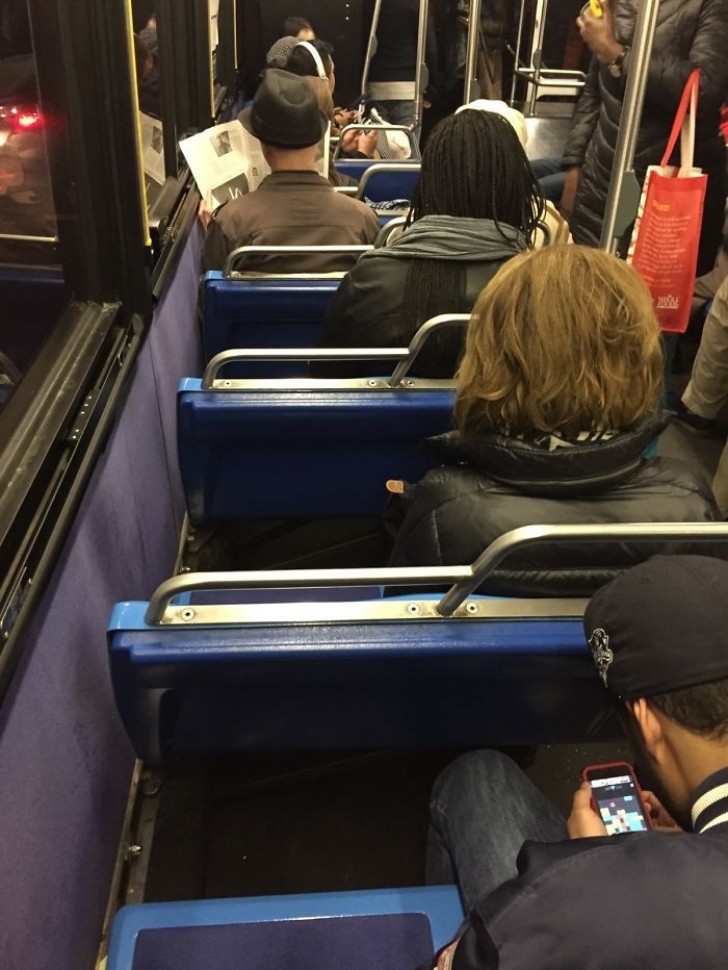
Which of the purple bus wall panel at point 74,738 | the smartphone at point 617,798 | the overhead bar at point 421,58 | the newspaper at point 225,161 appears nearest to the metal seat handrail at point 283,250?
the newspaper at point 225,161

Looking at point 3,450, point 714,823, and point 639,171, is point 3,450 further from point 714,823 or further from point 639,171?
point 639,171

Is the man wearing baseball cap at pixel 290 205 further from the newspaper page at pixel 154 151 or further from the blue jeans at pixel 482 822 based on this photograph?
the blue jeans at pixel 482 822

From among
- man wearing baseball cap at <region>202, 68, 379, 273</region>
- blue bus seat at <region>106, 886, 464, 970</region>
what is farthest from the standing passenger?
blue bus seat at <region>106, 886, 464, 970</region>

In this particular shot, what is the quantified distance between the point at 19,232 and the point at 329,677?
156 centimetres

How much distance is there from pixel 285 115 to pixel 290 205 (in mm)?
263

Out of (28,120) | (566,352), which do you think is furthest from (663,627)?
(28,120)

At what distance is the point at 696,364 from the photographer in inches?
123

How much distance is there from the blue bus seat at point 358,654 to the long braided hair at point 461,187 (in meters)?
0.93

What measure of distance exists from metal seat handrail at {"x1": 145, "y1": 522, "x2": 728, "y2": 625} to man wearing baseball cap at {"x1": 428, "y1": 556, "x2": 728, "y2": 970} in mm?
136

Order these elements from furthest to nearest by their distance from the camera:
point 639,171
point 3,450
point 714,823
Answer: point 639,171
point 3,450
point 714,823

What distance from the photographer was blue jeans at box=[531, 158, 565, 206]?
4.61 metres

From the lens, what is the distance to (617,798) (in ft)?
3.54

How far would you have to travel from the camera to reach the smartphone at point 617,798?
1.06m

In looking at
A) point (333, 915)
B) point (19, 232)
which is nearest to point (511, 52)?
point (19, 232)
